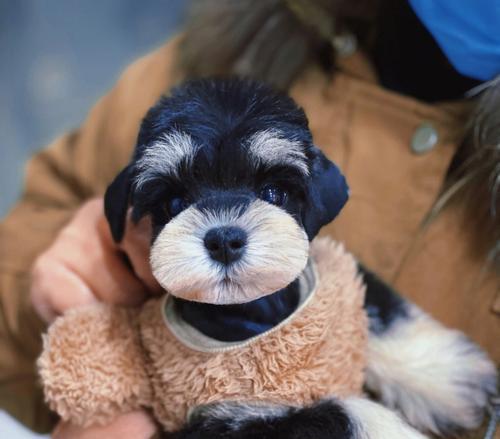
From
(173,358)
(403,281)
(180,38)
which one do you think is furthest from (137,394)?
(180,38)

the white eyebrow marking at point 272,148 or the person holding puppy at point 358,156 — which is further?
the person holding puppy at point 358,156

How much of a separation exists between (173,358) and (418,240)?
0.35 metres

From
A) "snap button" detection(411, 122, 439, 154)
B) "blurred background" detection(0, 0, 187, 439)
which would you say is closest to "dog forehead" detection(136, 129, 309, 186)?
"snap button" detection(411, 122, 439, 154)

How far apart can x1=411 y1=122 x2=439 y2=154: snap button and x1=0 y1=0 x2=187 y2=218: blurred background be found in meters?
1.18

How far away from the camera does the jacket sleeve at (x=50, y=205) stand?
3.08 feet

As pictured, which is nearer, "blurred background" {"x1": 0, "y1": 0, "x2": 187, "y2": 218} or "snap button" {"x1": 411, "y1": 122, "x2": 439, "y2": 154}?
"snap button" {"x1": 411, "y1": 122, "x2": 439, "y2": 154}

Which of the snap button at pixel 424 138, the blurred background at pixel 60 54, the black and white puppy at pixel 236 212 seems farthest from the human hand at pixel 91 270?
the blurred background at pixel 60 54

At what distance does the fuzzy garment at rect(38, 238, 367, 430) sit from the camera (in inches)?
20.3

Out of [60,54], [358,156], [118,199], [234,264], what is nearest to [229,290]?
[234,264]

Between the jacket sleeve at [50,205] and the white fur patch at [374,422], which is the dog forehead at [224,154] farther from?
the jacket sleeve at [50,205]

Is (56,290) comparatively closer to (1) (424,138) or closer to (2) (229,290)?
(2) (229,290)

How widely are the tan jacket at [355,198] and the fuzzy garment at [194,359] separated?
181mm

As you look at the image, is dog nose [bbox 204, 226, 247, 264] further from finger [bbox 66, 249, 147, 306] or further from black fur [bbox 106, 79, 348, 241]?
finger [bbox 66, 249, 147, 306]

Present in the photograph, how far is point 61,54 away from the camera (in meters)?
1.84
